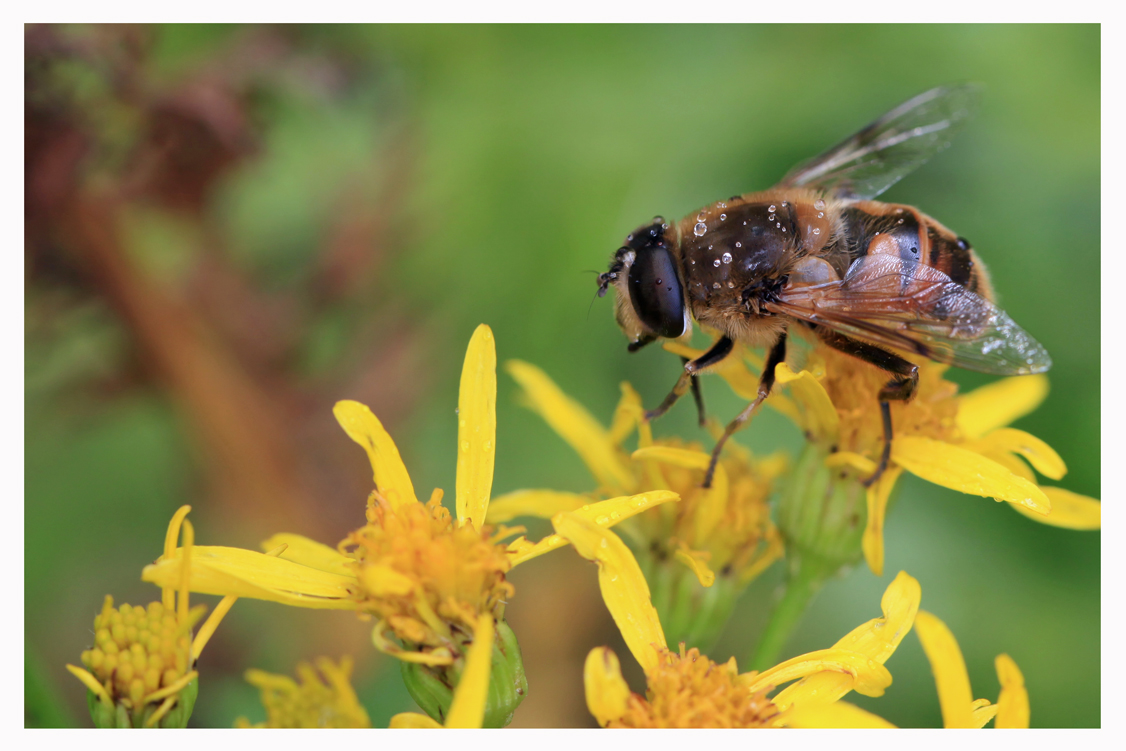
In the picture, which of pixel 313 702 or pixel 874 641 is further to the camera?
pixel 313 702

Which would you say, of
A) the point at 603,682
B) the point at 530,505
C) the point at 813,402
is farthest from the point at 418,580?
the point at 813,402

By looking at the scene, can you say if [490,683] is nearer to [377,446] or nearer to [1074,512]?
[377,446]

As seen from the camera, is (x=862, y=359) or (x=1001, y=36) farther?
(x=1001, y=36)

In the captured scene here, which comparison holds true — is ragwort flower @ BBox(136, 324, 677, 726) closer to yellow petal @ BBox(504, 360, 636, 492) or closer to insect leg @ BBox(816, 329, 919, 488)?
yellow petal @ BBox(504, 360, 636, 492)

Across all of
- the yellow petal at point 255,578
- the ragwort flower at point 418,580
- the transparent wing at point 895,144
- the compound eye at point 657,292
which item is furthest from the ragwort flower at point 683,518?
the transparent wing at point 895,144
